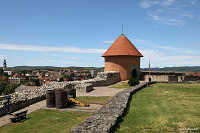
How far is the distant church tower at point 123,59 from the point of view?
79.1 feet

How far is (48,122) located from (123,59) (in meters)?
17.2

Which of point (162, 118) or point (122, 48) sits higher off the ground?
point (122, 48)

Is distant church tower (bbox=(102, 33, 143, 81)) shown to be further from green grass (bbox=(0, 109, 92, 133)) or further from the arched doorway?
green grass (bbox=(0, 109, 92, 133))

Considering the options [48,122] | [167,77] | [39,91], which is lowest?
[48,122]

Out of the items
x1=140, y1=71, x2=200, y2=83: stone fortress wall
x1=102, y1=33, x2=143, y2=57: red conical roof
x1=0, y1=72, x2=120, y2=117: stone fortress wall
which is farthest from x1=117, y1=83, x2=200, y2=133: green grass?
x1=140, y1=71, x2=200, y2=83: stone fortress wall

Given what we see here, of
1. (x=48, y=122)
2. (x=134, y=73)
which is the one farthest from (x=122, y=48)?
(x=48, y=122)

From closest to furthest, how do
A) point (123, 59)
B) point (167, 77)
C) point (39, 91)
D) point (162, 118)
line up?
point (162, 118) → point (39, 91) → point (123, 59) → point (167, 77)

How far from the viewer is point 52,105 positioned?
1112 cm

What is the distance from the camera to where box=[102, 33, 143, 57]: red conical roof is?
24.4 metres

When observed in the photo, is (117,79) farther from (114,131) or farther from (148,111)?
(114,131)

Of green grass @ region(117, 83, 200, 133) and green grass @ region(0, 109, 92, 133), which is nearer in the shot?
green grass @ region(117, 83, 200, 133)

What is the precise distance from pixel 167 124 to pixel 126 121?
1.60m

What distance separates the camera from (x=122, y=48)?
24875mm

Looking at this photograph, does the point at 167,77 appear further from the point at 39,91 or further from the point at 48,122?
the point at 48,122
